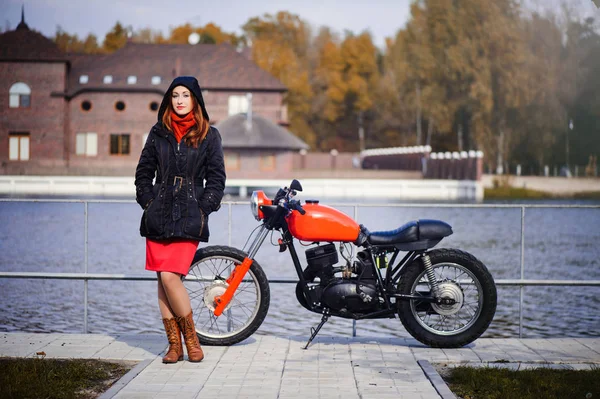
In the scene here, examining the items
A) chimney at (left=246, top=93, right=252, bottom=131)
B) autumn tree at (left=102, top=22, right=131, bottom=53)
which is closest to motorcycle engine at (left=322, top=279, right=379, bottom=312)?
chimney at (left=246, top=93, right=252, bottom=131)

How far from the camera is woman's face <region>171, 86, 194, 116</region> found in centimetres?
691

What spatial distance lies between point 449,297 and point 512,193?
61572mm

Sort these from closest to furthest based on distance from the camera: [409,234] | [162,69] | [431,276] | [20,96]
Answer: [409,234] < [431,276] < [20,96] < [162,69]

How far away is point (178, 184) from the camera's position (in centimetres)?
686

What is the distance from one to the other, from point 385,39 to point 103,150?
38.9 metres

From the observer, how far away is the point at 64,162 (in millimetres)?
70250

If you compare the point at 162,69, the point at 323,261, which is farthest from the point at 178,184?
the point at 162,69

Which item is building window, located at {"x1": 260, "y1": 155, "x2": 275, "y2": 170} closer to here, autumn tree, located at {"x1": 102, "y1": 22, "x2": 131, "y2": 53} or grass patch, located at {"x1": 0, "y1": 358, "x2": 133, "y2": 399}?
autumn tree, located at {"x1": 102, "y1": 22, "x2": 131, "y2": 53}

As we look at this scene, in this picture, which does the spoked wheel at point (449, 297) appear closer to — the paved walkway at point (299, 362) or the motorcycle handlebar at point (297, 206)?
the paved walkway at point (299, 362)

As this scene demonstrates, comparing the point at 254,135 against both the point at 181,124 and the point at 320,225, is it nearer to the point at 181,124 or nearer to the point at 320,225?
the point at 320,225

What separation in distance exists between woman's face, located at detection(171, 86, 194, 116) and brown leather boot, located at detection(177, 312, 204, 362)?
1459 millimetres

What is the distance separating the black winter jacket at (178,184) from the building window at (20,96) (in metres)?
67.6

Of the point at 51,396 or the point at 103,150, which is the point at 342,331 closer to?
the point at 51,396

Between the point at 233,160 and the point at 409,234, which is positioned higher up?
the point at 233,160
